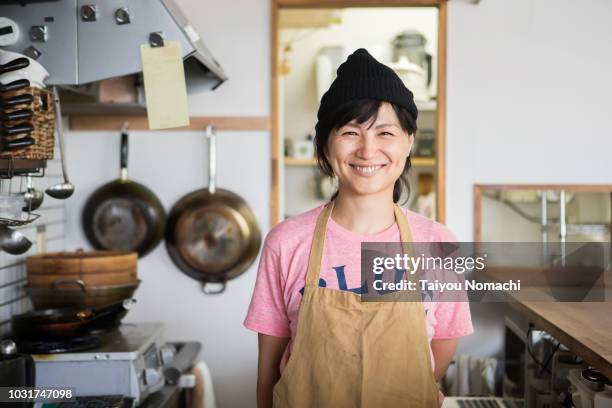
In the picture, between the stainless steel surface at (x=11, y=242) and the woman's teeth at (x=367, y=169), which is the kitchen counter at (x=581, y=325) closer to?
the woman's teeth at (x=367, y=169)

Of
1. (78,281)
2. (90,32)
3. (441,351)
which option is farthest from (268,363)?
(90,32)

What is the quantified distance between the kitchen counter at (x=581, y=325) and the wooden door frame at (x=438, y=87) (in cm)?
67

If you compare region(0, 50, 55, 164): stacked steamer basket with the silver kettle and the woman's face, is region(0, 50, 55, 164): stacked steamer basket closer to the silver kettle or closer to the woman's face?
the woman's face

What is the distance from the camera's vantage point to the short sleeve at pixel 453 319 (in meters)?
1.34

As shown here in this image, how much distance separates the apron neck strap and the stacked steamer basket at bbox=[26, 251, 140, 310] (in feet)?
2.77

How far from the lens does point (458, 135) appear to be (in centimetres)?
248

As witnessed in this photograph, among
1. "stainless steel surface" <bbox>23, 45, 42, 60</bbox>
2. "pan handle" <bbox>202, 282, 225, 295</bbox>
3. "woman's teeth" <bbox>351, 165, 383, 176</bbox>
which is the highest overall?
"stainless steel surface" <bbox>23, 45, 42, 60</bbox>

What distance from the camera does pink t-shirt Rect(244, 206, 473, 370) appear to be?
4.28ft

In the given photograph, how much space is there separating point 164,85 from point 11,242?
22.0 inches

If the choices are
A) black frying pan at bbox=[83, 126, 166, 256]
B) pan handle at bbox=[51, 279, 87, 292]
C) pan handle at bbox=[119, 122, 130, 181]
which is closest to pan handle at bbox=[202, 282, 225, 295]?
black frying pan at bbox=[83, 126, 166, 256]

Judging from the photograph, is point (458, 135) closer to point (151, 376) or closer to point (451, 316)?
point (451, 316)

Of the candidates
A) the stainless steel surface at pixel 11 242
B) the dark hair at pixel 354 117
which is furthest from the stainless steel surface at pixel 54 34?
the dark hair at pixel 354 117

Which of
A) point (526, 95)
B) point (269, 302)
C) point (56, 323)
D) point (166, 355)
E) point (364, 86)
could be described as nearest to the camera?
point (364, 86)

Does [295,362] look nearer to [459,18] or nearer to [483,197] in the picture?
[483,197]
